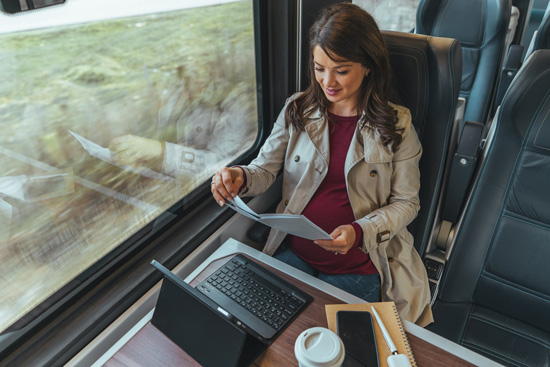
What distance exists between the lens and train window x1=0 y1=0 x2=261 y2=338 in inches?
34.4

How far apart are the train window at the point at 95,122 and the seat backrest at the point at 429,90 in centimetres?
58

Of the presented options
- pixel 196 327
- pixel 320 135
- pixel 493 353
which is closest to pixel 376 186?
pixel 320 135

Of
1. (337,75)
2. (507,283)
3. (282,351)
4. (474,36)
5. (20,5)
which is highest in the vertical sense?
(20,5)

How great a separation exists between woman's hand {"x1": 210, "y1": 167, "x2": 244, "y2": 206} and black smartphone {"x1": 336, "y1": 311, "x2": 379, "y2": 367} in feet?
1.45

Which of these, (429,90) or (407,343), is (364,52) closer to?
(429,90)

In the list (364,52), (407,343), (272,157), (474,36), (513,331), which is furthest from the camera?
(474,36)

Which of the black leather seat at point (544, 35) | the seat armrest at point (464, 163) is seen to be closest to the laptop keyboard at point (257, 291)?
the seat armrest at point (464, 163)

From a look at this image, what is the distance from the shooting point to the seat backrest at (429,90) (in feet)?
4.00

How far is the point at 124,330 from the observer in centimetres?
113

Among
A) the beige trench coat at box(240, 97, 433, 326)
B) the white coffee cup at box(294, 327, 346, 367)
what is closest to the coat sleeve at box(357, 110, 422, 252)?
the beige trench coat at box(240, 97, 433, 326)

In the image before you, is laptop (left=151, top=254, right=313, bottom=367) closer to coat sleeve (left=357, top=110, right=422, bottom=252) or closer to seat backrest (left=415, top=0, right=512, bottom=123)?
coat sleeve (left=357, top=110, right=422, bottom=252)

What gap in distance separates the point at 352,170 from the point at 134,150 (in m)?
0.65

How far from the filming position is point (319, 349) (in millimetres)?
799

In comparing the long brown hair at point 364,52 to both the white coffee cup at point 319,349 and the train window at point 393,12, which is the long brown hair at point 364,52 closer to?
the white coffee cup at point 319,349
